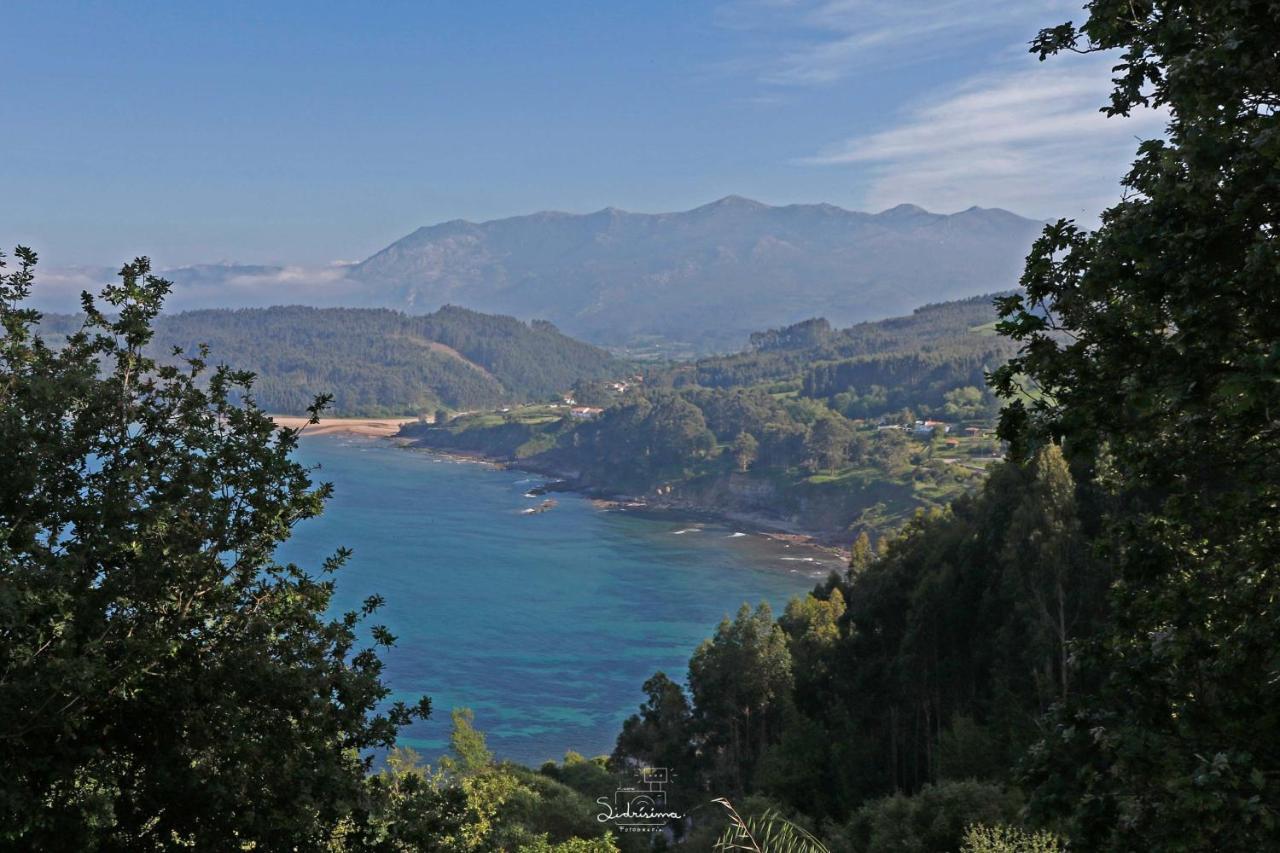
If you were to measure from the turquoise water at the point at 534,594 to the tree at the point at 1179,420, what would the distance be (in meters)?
46.5

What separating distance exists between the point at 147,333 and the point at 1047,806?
863cm

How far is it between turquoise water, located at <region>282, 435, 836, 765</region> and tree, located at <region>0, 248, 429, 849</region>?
43488mm

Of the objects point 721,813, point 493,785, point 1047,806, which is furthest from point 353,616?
point 721,813

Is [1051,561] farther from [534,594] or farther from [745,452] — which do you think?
[745,452]

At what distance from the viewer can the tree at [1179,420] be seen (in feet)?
18.5

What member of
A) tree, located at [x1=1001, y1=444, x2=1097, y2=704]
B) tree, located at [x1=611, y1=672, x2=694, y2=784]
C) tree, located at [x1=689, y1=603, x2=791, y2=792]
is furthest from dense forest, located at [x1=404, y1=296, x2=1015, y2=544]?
tree, located at [x1=1001, y1=444, x2=1097, y2=704]

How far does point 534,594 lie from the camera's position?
81.1 metres

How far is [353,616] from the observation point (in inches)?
374

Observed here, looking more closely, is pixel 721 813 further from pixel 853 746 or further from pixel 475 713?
pixel 475 713

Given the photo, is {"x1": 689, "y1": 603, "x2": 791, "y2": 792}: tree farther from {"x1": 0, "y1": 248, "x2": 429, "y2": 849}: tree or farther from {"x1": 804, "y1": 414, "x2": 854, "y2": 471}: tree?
{"x1": 804, "y1": 414, "x2": 854, "y2": 471}: tree

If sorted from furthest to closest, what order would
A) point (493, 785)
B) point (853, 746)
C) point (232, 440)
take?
point (853, 746) < point (493, 785) < point (232, 440)

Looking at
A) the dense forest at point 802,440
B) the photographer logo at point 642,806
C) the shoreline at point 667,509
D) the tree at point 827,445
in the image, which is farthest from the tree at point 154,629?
the tree at point 827,445

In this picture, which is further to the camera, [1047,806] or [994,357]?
[994,357]

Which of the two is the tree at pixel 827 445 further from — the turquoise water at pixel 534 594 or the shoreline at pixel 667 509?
the turquoise water at pixel 534 594
